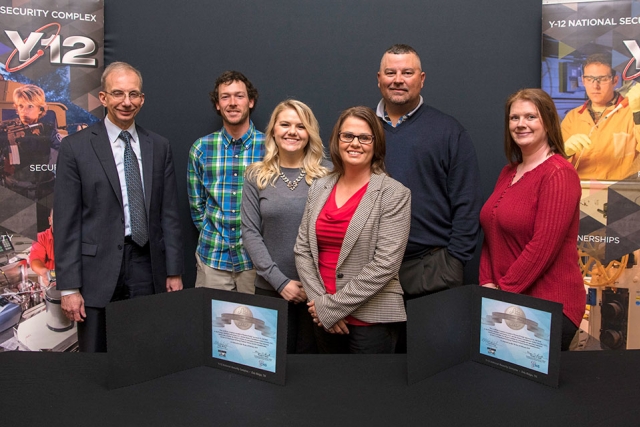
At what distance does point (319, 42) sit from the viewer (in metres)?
3.17

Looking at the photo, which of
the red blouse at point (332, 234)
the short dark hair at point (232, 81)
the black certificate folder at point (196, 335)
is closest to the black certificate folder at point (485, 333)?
the black certificate folder at point (196, 335)

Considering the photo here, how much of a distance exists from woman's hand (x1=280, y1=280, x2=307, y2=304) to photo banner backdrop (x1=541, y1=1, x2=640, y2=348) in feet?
5.22

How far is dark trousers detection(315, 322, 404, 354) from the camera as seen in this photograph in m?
2.09

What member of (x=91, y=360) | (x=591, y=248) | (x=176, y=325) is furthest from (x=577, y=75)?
(x=91, y=360)

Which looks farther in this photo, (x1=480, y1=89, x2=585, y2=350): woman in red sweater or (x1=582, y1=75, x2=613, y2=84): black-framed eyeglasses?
(x1=582, y1=75, x2=613, y2=84): black-framed eyeglasses

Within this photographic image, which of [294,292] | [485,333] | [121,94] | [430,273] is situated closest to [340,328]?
[294,292]

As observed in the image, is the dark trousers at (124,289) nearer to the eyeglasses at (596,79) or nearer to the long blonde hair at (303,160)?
the long blonde hair at (303,160)

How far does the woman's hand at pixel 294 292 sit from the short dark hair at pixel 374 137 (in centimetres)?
48

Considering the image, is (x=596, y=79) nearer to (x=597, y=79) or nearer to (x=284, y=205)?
(x=597, y=79)

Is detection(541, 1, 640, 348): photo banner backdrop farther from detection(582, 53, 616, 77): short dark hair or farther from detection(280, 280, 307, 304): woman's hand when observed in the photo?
detection(280, 280, 307, 304): woman's hand

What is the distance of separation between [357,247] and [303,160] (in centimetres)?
59

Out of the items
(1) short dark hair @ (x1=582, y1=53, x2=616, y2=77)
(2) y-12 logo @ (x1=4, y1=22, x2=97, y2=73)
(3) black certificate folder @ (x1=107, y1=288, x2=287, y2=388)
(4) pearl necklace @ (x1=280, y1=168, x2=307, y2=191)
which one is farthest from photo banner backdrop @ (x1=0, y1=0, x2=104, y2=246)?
(1) short dark hair @ (x1=582, y1=53, x2=616, y2=77)

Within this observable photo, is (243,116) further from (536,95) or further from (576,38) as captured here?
(576,38)

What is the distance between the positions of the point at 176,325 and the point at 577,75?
7.81ft
